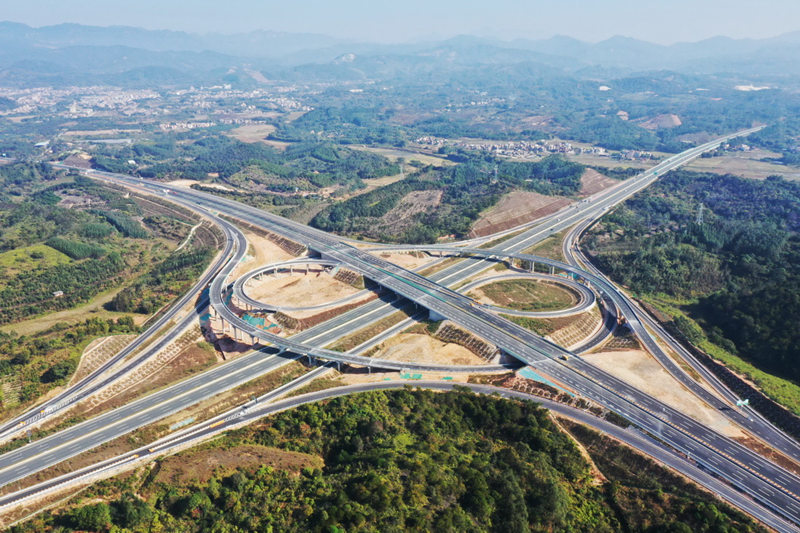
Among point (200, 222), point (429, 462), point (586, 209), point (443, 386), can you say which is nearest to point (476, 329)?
point (443, 386)

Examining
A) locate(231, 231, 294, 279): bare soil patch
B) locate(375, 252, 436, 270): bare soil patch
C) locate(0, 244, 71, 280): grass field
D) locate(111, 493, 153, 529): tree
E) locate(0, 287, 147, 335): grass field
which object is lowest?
locate(0, 287, 147, 335): grass field

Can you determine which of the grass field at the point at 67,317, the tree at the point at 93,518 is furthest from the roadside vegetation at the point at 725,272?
the grass field at the point at 67,317

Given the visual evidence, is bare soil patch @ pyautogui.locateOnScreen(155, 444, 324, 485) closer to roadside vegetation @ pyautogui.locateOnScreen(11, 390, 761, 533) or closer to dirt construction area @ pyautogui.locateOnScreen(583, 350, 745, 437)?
roadside vegetation @ pyautogui.locateOnScreen(11, 390, 761, 533)

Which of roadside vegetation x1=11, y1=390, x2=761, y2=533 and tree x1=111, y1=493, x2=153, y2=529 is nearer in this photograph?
roadside vegetation x1=11, y1=390, x2=761, y2=533

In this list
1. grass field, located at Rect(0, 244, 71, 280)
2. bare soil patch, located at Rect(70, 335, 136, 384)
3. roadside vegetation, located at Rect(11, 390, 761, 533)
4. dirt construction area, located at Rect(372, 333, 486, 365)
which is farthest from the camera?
grass field, located at Rect(0, 244, 71, 280)

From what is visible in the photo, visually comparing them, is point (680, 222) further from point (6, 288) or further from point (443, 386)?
point (6, 288)

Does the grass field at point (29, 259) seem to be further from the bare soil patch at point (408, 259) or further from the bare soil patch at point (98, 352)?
the bare soil patch at point (408, 259)

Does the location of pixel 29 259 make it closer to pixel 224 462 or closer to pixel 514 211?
pixel 224 462

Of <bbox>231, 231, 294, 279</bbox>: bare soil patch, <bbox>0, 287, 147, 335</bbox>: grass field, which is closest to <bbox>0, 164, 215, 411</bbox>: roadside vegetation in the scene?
<bbox>0, 287, 147, 335</bbox>: grass field
